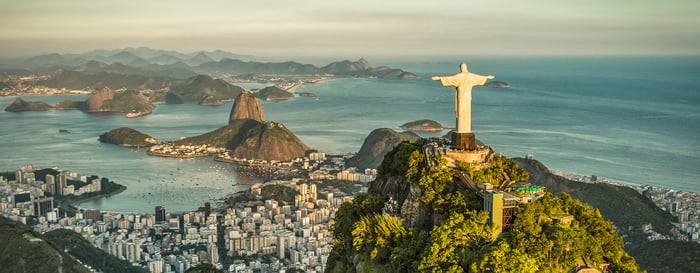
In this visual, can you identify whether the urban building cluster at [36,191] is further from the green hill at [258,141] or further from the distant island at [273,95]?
the distant island at [273,95]

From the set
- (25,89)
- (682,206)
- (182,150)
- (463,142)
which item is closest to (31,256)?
(463,142)

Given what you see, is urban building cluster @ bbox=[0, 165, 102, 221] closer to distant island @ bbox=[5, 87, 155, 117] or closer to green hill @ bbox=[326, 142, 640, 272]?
green hill @ bbox=[326, 142, 640, 272]

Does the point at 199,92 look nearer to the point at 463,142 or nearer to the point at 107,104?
the point at 107,104

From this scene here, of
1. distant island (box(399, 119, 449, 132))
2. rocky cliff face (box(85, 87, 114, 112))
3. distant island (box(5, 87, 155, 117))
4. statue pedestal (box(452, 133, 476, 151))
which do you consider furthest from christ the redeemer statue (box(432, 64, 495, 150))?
rocky cliff face (box(85, 87, 114, 112))

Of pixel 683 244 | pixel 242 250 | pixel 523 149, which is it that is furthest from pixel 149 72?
pixel 683 244

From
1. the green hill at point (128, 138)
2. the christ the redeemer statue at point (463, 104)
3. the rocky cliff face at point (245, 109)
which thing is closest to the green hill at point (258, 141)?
the green hill at point (128, 138)

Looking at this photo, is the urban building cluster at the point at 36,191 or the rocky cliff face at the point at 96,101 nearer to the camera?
the urban building cluster at the point at 36,191
